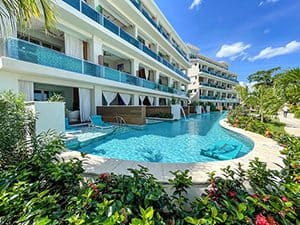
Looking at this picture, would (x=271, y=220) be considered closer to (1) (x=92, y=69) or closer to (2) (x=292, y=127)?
(1) (x=92, y=69)

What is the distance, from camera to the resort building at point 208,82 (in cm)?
4531

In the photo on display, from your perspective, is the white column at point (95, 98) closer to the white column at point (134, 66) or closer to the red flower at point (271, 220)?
the white column at point (134, 66)

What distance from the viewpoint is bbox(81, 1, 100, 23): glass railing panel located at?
11863mm

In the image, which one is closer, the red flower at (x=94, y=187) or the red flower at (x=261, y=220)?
the red flower at (x=261, y=220)

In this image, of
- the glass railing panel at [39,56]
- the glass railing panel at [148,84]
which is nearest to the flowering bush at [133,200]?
the glass railing panel at [39,56]

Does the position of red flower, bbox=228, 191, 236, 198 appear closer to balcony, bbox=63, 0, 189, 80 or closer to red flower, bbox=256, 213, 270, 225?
red flower, bbox=256, 213, 270, 225

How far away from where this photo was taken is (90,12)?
1254 centimetres

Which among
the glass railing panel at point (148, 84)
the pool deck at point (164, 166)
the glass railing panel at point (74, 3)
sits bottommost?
the pool deck at point (164, 166)

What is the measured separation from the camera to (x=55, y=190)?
8.78ft

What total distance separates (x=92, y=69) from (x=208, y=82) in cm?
4141

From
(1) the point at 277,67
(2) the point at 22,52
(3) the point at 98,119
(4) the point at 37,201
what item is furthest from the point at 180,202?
(1) the point at 277,67

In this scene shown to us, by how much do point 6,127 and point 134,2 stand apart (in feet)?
57.0

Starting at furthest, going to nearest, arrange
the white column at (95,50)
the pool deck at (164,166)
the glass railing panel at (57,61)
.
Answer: the white column at (95,50) → the glass railing panel at (57,61) → the pool deck at (164,166)

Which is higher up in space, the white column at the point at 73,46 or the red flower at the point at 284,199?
the white column at the point at 73,46
